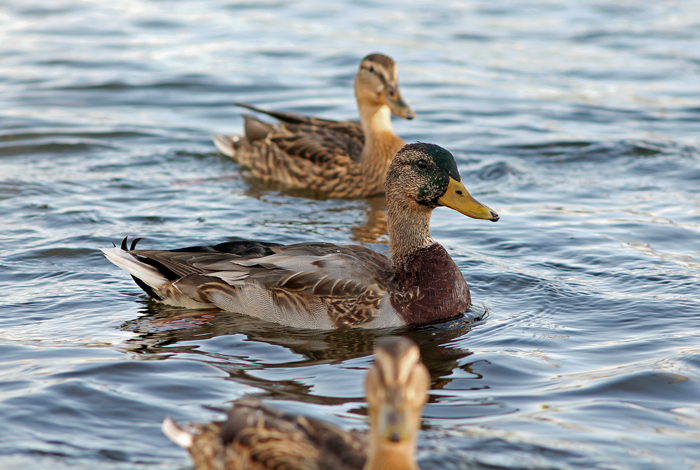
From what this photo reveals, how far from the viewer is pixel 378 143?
11.8m

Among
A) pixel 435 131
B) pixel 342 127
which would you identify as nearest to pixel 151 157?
pixel 342 127

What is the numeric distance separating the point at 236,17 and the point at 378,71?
10.0 metres

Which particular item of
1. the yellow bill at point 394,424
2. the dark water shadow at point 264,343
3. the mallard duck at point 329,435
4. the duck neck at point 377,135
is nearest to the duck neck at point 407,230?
the dark water shadow at point 264,343

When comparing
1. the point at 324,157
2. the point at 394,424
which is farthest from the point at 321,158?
the point at 394,424

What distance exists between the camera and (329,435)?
4.53 m

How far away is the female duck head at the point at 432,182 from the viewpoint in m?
7.55

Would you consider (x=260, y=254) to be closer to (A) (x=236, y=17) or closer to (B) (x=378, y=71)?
(B) (x=378, y=71)

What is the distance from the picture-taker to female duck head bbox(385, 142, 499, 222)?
297 inches

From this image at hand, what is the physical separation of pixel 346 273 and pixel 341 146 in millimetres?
Answer: 4862

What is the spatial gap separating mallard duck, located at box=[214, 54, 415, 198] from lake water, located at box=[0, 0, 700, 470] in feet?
1.18

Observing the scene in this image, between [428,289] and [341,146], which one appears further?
[341,146]

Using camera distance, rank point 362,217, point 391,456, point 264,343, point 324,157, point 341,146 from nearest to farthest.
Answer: point 391,456, point 264,343, point 362,217, point 324,157, point 341,146

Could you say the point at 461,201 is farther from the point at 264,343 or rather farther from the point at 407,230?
the point at 264,343

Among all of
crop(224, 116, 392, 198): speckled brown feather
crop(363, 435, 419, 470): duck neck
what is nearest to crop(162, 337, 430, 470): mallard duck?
crop(363, 435, 419, 470): duck neck
